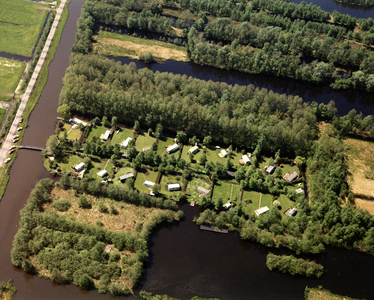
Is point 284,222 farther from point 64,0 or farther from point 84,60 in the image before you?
point 64,0

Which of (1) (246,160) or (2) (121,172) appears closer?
(2) (121,172)

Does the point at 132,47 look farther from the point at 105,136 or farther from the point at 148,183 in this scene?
the point at 148,183

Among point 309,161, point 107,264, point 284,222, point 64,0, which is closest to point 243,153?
point 309,161

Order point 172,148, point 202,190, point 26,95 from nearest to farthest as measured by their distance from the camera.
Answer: point 202,190 → point 172,148 → point 26,95

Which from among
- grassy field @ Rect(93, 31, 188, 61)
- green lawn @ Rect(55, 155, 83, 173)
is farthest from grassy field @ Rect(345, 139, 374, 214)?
green lawn @ Rect(55, 155, 83, 173)

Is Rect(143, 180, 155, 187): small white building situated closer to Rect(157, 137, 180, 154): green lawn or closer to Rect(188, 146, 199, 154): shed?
Rect(157, 137, 180, 154): green lawn

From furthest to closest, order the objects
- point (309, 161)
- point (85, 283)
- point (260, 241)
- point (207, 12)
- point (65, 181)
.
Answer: point (207, 12), point (309, 161), point (65, 181), point (260, 241), point (85, 283)

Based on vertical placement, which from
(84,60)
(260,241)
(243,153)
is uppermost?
(84,60)

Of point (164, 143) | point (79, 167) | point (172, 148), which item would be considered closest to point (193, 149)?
point (172, 148)
